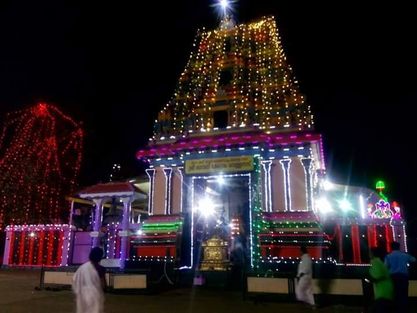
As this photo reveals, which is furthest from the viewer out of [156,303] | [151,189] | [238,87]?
[238,87]

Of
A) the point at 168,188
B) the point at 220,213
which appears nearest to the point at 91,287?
the point at 168,188

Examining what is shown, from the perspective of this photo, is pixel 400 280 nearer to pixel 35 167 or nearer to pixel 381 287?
pixel 381 287

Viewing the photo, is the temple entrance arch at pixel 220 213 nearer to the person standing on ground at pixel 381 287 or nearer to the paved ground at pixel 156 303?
the paved ground at pixel 156 303

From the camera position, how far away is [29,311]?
33.1 ft

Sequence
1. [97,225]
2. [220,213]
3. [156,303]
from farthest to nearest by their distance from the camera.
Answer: [220,213] < [97,225] < [156,303]

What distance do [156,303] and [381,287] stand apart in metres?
6.84

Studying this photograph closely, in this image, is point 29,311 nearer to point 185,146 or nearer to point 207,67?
point 185,146

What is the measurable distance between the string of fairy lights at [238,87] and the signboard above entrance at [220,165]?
91.1 inches

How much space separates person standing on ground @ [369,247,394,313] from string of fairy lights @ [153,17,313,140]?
441 inches

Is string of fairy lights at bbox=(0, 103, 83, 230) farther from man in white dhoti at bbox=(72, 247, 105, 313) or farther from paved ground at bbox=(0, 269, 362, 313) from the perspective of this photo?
man in white dhoti at bbox=(72, 247, 105, 313)

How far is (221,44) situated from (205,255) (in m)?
12.2

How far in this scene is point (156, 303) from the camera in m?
11.7

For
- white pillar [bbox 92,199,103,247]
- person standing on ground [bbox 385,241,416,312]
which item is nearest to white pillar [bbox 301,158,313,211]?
person standing on ground [bbox 385,241,416,312]

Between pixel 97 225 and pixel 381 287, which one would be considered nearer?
pixel 381 287
